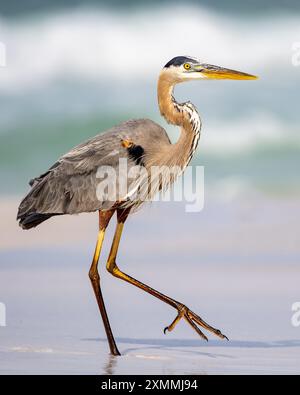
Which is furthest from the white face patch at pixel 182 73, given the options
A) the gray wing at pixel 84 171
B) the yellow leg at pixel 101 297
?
the yellow leg at pixel 101 297

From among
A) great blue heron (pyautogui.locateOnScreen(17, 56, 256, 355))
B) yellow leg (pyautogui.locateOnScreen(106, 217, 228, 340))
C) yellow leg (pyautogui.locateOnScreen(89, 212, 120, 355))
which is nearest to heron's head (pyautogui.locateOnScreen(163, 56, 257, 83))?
great blue heron (pyautogui.locateOnScreen(17, 56, 256, 355))

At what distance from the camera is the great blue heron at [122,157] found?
760cm

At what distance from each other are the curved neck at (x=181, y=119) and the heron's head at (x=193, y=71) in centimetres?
5

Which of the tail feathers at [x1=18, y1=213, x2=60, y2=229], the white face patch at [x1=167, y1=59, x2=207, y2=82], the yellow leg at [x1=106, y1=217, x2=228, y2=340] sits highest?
the white face patch at [x1=167, y1=59, x2=207, y2=82]

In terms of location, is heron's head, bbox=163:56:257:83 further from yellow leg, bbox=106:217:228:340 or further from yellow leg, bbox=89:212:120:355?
yellow leg, bbox=89:212:120:355

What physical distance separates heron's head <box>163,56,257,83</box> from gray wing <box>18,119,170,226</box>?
0.41 m

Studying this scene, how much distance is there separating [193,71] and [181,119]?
1.32ft

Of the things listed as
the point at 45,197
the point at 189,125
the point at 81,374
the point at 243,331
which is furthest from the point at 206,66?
the point at 81,374

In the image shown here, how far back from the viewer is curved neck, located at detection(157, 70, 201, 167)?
776 cm

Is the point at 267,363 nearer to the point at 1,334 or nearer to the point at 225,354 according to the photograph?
the point at 225,354

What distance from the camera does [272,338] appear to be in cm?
803

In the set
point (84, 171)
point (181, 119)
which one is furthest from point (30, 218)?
point (181, 119)

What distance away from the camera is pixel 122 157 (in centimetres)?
758

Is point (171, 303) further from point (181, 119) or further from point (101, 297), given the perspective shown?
point (181, 119)
